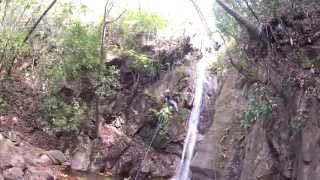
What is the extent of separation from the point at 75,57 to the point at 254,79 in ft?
30.2

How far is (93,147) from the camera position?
1634cm

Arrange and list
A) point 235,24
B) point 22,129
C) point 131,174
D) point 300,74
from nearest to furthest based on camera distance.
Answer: point 300,74 → point 235,24 → point 131,174 → point 22,129

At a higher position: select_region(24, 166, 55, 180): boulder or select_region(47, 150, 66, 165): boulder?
select_region(47, 150, 66, 165): boulder

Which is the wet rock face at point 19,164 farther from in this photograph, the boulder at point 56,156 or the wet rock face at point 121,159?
the wet rock face at point 121,159

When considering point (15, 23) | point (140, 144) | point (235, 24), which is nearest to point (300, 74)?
point (235, 24)

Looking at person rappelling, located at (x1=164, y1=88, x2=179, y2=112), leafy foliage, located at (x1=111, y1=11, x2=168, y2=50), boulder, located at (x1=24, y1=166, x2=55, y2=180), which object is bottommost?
boulder, located at (x1=24, y1=166, x2=55, y2=180)

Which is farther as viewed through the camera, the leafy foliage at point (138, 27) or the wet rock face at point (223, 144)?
the leafy foliage at point (138, 27)

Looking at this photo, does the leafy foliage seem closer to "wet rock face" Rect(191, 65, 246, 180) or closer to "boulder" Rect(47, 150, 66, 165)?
"boulder" Rect(47, 150, 66, 165)

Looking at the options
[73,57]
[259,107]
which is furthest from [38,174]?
[259,107]

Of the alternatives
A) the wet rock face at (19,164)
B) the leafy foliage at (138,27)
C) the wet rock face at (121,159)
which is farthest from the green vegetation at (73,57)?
the wet rock face at (19,164)

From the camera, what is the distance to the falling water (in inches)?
554

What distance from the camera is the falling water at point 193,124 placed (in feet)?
46.2

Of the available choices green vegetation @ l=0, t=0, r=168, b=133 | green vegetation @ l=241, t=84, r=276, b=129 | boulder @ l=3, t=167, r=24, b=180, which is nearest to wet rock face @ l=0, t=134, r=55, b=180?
boulder @ l=3, t=167, r=24, b=180

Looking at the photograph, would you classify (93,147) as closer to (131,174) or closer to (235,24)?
(131,174)
